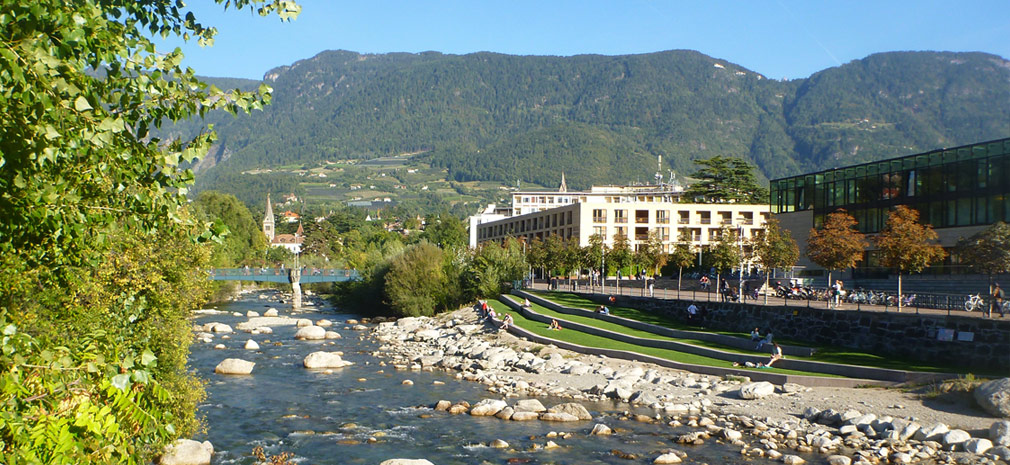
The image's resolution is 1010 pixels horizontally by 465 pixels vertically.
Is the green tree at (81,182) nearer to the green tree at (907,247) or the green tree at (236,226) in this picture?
the green tree at (907,247)

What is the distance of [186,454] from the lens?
22453 millimetres

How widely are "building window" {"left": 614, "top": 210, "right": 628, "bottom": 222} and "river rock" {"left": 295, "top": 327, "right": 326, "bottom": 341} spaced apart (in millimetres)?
51353

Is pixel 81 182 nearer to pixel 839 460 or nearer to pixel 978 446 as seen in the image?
pixel 839 460

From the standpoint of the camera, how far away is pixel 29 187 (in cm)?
630

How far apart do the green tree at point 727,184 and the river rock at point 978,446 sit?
4294 inches

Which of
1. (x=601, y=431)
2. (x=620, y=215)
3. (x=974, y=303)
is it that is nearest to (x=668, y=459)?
(x=601, y=431)

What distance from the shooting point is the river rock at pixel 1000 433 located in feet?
76.5

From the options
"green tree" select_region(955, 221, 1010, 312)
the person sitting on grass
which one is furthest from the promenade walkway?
the person sitting on grass

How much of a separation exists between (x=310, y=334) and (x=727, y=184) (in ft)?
293

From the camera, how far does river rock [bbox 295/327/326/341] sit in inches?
2391

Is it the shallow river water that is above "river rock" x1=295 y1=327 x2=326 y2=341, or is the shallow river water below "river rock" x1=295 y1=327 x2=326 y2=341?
above

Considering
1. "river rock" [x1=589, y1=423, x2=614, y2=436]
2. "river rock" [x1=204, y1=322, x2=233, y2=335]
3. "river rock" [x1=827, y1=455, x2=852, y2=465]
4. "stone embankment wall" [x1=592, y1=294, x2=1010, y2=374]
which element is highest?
"stone embankment wall" [x1=592, y1=294, x2=1010, y2=374]

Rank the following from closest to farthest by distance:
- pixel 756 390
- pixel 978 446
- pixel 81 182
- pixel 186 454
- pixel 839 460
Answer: pixel 81 182, pixel 186 454, pixel 839 460, pixel 978 446, pixel 756 390

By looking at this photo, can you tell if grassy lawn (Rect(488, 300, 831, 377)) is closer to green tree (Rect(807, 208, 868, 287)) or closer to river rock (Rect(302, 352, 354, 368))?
river rock (Rect(302, 352, 354, 368))
